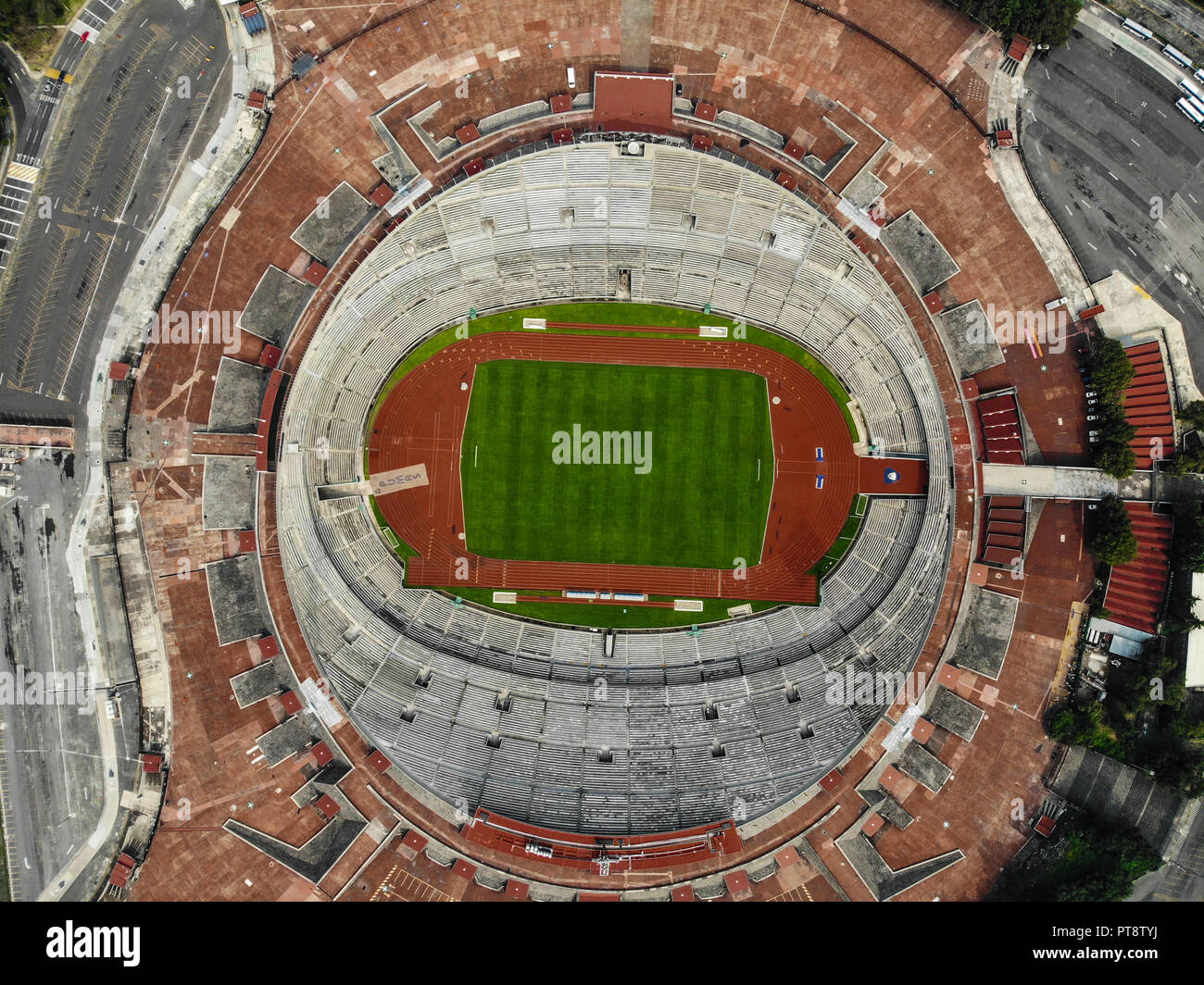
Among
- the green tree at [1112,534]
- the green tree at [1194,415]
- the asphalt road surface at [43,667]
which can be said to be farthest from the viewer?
the asphalt road surface at [43,667]

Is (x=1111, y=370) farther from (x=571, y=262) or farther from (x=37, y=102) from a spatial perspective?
(x=37, y=102)

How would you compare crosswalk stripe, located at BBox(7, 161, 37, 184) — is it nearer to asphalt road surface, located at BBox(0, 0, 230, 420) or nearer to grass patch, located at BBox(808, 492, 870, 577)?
asphalt road surface, located at BBox(0, 0, 230, 420)

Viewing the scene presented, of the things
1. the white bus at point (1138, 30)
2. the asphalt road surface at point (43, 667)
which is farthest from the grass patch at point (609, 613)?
the white bus at point (1138, 30)

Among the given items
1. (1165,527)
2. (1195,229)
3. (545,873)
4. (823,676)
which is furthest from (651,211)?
(545,873)

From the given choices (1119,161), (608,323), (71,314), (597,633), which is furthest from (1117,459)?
(71,314)

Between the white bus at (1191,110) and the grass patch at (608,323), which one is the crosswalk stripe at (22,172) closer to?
the grass patch at (608,323)

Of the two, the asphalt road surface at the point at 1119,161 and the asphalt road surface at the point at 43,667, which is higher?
the asphalt road surface at the point at 1119,161
